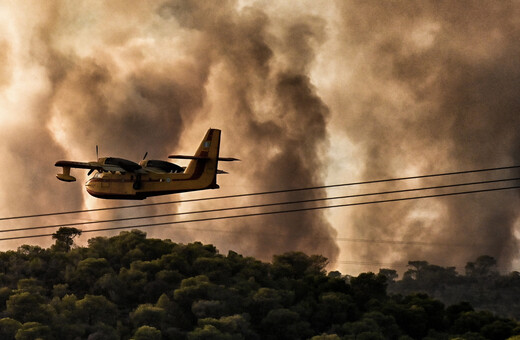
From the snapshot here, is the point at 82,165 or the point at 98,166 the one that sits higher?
the point at 82,165

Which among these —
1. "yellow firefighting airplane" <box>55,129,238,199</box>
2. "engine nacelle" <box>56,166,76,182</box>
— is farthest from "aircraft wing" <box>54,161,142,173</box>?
"engine nacelle" <box>56,166,76,182</box>

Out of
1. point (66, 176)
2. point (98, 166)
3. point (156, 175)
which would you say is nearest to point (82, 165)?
point (66, 176)

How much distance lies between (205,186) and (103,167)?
1442 cm

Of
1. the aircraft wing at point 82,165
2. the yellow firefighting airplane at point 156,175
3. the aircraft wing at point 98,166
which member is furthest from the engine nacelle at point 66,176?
the aircraft wing at point 82,165

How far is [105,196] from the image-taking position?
12625cm

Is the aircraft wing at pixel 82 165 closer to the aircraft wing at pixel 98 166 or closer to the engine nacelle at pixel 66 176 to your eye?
the aircraft wing at pixel 98 166

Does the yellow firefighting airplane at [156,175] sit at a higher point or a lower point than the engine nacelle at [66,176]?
lower

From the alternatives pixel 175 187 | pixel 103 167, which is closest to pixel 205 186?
pixel 175 187

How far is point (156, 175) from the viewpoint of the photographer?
120 metres

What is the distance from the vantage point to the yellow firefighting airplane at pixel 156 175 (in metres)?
118

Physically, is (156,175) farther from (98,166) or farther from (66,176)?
(66,176)

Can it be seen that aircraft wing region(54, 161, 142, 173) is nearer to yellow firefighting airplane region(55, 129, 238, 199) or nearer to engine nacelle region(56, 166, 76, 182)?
yellow firefighting airplane region(55, 129, 238, 199)

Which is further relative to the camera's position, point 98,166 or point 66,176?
point 66,176

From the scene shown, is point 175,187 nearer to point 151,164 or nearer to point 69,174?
point 151,164
